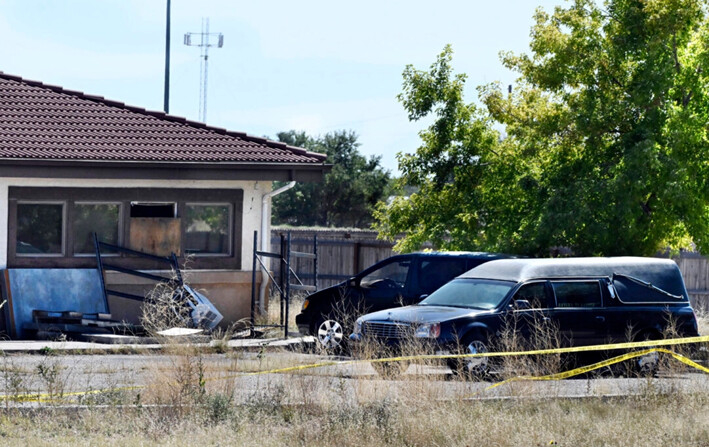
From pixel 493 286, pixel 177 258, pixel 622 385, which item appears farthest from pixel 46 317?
pixel 622 385

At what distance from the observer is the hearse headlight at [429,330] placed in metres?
14.2

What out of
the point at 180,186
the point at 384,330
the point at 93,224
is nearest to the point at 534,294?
the point at 384,330

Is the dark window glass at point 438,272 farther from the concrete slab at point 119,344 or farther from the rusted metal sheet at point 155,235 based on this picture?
the rusted metal sheet at point 155,235

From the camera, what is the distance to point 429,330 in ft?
46.8

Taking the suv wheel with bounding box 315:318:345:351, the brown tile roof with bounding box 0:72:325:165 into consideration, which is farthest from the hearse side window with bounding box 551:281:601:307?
the brown tile roof with bounding box 0:72:325:165

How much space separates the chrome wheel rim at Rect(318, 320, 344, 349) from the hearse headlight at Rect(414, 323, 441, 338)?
3.88m

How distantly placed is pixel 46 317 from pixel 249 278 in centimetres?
389

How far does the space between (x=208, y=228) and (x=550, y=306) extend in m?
8.14

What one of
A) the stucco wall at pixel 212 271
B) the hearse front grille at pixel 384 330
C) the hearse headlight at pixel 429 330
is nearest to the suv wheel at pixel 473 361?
the hearse headlight at pixel 429 330

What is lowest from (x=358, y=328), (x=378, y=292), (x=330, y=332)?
(x=330, y=332)

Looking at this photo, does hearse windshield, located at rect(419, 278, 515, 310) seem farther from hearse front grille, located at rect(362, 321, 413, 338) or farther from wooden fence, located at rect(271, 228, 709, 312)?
wooden fence, located at rect(271, 228, 709, 312)

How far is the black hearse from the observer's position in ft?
47.5

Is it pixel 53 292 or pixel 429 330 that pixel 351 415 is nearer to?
pixel 429 330

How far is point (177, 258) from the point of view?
20625 mm
